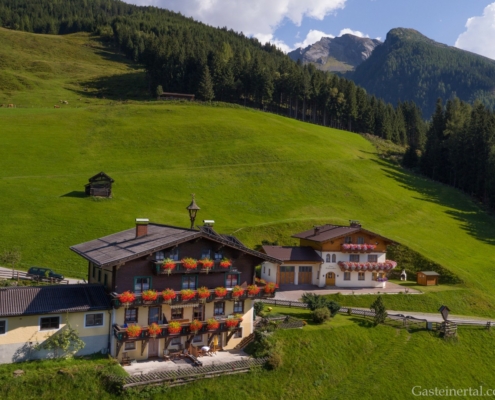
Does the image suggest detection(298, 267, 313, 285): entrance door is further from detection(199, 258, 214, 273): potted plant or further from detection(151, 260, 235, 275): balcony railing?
detection(199, 258, 214, 273): potted plant

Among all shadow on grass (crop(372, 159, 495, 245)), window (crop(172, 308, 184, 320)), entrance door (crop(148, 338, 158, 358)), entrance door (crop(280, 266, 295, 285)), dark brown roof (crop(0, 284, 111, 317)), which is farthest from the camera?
shadow on grass (crop(372, 159, 495, 245))

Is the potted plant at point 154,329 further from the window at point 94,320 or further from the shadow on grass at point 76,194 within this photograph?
the shadow on grass at point 76,194

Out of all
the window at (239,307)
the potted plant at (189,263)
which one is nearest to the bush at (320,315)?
the window at (239,307)

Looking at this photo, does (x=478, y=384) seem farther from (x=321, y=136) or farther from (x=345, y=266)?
(x=321, y=136)

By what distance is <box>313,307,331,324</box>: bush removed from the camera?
4112cm

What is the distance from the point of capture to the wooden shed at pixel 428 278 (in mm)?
59344

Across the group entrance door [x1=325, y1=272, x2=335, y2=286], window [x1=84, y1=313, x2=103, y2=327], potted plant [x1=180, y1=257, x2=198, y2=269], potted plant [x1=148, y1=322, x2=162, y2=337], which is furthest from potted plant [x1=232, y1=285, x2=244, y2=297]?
entrance door [x1=325, y1=272, x2=335, y2=286]

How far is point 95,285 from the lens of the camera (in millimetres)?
35312

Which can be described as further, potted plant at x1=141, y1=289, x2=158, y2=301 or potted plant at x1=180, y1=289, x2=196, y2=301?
potted plant at x1=180, y1=289, x2=196, y2=301

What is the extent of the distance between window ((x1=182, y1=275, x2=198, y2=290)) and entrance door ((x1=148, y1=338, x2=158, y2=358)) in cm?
432

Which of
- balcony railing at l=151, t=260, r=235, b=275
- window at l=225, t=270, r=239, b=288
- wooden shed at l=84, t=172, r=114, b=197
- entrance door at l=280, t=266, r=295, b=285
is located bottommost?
entrance door at l=280, t=266, r=295, b=285

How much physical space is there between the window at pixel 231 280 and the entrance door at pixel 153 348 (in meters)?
6.82

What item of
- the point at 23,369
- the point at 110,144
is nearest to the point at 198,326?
the point at 23,369

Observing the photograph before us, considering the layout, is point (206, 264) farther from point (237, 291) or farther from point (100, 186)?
point (100, 186)
